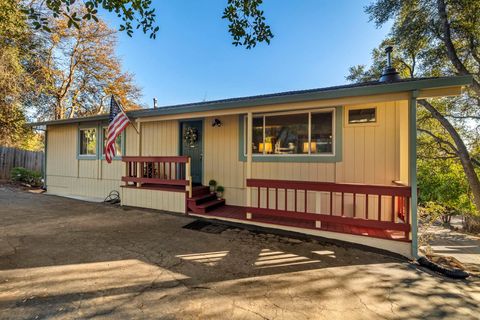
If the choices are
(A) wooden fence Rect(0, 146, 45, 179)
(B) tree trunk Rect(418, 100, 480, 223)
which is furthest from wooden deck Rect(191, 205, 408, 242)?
(A) wooden fence Rect(0, 146, 45, 179)

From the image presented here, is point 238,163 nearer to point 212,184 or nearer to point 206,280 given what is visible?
point 212,184

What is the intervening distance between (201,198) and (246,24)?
3.95 m

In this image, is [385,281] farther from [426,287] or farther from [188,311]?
[188,311]

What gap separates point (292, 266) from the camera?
10.0 ft

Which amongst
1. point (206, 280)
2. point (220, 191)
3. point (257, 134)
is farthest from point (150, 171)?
point (206, 280)

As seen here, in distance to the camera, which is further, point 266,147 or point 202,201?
point 202,201

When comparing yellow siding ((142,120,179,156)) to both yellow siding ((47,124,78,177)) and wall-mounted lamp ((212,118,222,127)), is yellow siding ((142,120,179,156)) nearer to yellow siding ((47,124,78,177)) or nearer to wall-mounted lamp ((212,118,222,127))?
wall-mounted lamp ((212,118,222,127))

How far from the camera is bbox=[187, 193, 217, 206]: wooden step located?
548cm

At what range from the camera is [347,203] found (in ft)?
15.7

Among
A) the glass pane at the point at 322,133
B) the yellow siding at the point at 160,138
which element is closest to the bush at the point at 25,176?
the yellow siding at the point at 160,138

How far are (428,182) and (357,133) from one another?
1381cm

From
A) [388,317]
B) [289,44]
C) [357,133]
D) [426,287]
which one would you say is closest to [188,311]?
[388,317]

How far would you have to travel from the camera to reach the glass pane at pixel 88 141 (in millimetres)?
7887

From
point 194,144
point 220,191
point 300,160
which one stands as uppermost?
point 194,144
